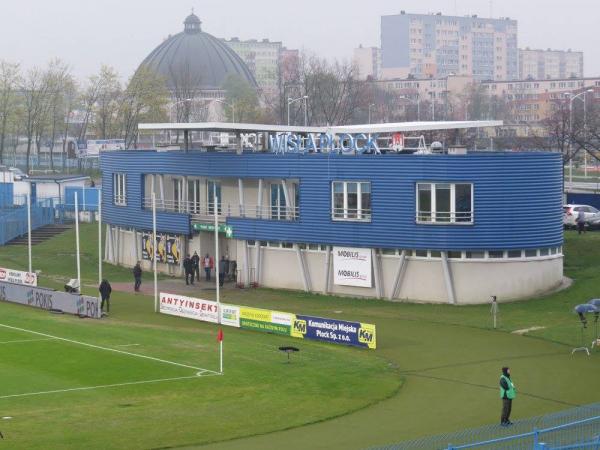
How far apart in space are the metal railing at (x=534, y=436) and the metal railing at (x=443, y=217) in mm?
27111

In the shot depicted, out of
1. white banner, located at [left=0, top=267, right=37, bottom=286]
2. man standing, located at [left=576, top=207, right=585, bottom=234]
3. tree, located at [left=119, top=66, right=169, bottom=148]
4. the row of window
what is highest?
tree, located at [left=119, top=66, right=169, bottom=148]

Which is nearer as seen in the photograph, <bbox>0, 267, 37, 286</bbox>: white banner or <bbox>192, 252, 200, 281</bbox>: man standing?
<bbox>0, 267, 37, 286</bbox>: white banner

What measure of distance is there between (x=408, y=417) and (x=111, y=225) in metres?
49.3

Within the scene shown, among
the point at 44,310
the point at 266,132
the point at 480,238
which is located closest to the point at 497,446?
the point at 480,238

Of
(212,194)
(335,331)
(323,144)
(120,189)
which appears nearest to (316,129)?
(323,144)

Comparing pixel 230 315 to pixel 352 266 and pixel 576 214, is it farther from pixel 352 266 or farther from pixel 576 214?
pixel 576 214

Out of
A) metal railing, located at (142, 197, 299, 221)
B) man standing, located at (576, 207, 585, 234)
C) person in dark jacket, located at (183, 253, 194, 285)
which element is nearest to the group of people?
person in dark jacket, located at (183, 253, 194, 285)

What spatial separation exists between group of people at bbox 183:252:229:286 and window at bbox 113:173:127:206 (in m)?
8.83

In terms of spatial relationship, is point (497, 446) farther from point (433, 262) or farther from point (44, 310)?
point (44, 310)

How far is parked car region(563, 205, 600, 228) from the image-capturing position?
78562mm

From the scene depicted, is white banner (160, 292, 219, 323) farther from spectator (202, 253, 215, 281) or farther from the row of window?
spectator (202, 253, 215, 281)

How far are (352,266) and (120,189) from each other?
75.1 ft

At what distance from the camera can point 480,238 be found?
2382 inches

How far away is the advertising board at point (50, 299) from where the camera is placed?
193 feet
